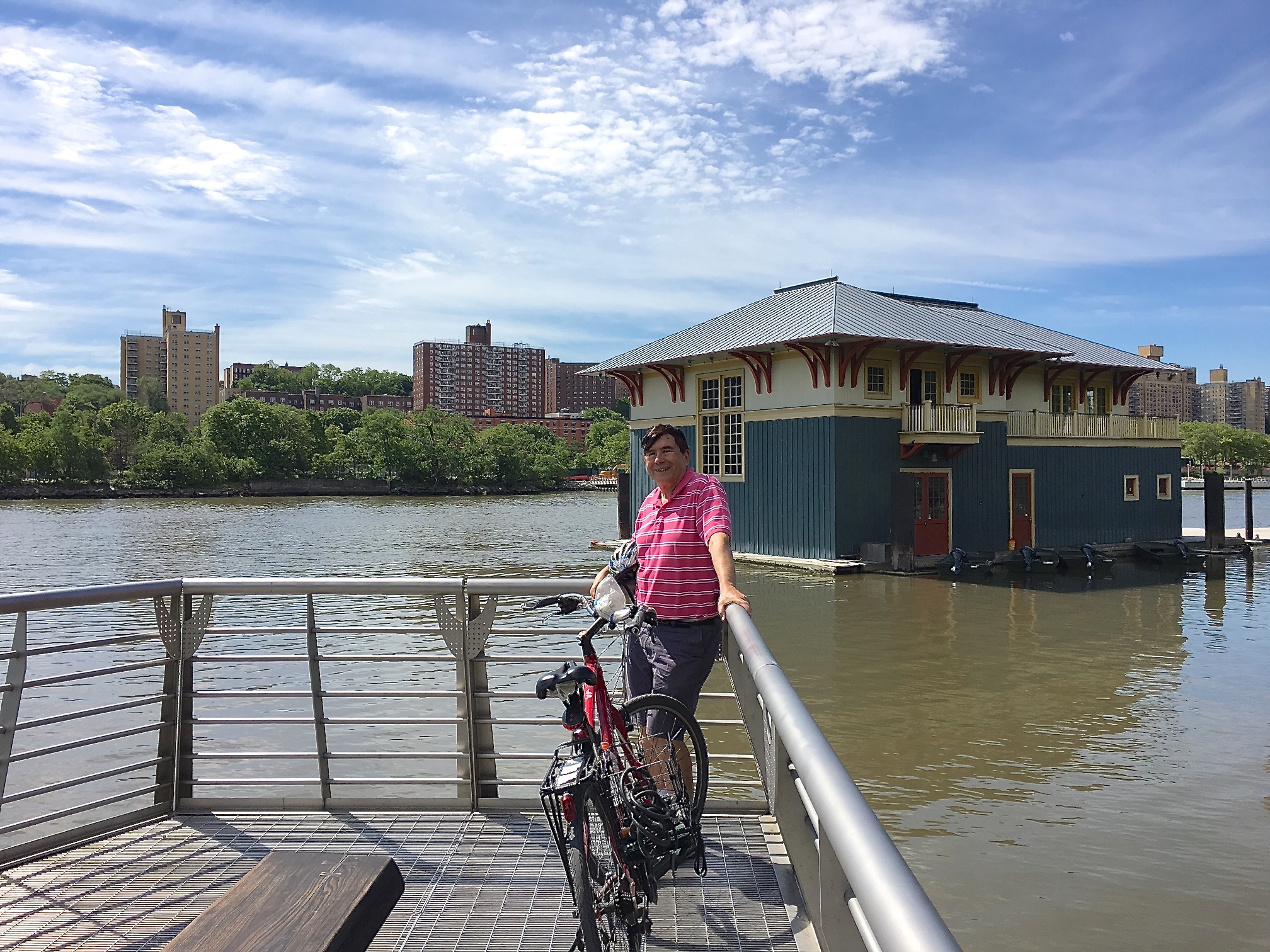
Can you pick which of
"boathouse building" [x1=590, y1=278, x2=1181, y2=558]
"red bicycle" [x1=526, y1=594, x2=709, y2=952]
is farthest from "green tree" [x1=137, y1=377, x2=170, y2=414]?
"red bicycle" [x1=526, y1=594, x2=709, y2=952]

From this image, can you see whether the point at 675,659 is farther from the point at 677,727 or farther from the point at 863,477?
the point at 863,477

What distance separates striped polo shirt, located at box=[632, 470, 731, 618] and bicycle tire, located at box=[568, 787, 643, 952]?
109 cm

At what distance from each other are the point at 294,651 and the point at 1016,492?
19.9m

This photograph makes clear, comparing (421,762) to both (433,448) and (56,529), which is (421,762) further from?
(433,448)

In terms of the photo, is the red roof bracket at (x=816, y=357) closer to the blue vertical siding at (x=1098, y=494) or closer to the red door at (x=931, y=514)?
the red door at (x=931, y=514)

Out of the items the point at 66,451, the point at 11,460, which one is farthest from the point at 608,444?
the point at 11,460

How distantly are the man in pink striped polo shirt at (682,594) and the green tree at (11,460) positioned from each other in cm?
10527

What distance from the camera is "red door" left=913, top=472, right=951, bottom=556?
25.7m

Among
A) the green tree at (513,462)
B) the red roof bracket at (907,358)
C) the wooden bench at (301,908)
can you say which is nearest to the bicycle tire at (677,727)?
the wooden bench at (301,908)

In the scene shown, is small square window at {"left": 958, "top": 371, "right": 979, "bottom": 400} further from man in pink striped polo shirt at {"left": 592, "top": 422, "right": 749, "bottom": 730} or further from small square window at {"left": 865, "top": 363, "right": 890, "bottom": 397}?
man in pink striped polo shirt at {"left": 592, "top": 422, "right": 749, "bottom": 730}

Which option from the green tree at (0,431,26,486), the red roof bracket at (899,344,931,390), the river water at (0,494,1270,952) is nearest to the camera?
the river water at (0,494,1270,952)

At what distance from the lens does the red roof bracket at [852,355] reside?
24.6 m

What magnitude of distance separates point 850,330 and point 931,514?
5474 millimetres

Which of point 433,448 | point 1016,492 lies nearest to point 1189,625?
point 1016,492
